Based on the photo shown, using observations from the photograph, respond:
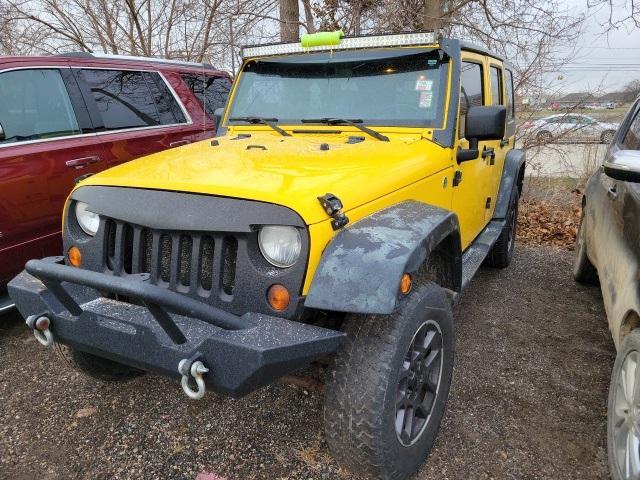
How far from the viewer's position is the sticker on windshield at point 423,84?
121 inches

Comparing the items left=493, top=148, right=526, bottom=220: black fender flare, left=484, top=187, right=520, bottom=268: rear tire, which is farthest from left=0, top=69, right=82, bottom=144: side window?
left=484, top=187, right=520, bottom=268: rear tire

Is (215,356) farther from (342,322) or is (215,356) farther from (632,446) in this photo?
(632,446)

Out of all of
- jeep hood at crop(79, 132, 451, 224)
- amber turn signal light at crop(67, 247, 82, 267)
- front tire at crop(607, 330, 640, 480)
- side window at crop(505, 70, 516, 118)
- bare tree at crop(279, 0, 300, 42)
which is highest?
bare tree at crop(279, 0, 300, 42)

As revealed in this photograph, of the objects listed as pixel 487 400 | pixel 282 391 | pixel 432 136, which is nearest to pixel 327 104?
pixel 432 136

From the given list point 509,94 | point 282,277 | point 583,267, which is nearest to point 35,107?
point 282,277

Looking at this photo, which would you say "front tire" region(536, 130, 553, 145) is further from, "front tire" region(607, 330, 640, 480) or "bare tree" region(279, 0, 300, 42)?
"front tire" region(607, 330, 640, 480)

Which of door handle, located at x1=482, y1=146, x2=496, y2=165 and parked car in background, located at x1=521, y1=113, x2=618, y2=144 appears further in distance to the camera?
parked car in background, located at x1=521, y1=113, x2=618, y2=144

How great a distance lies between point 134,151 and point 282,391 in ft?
8.90

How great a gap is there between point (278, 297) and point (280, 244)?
0.21m

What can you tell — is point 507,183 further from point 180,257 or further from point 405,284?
point 180,257

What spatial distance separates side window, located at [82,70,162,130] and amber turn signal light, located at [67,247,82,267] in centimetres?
230

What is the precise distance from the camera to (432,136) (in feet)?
9.89

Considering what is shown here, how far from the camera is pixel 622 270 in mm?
2699

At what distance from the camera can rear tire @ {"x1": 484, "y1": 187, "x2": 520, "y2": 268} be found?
4.88 meters
